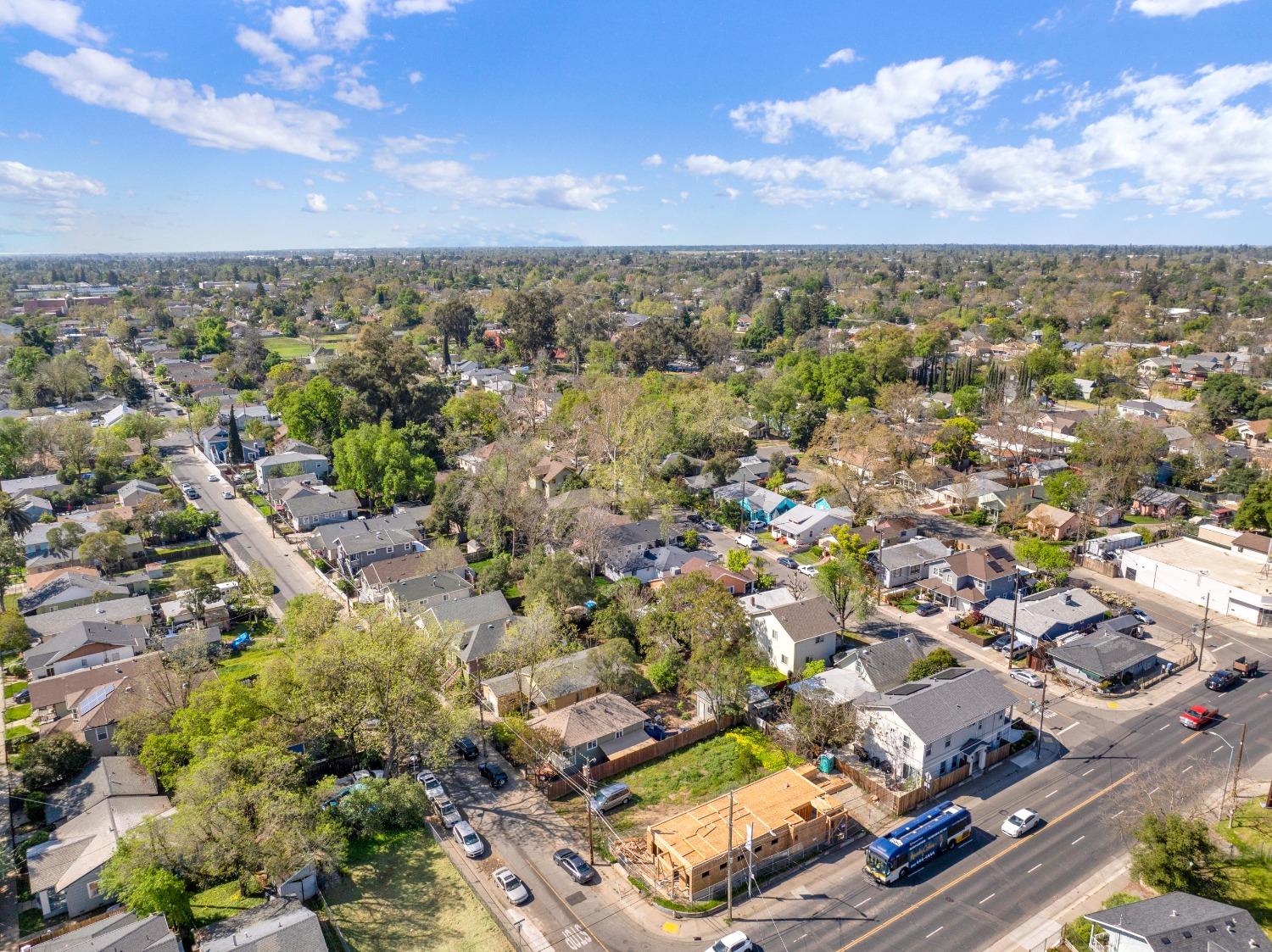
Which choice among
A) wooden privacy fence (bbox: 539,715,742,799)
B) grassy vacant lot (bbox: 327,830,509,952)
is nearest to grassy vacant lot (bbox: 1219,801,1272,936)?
wooden privacy fence (bbox: 539,715,742,799)

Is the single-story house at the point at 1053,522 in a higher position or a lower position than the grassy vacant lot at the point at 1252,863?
higher

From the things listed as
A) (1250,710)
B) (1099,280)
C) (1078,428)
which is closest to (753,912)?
(1250,710)

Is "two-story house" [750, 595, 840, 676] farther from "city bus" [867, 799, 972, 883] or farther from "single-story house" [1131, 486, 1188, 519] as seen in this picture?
"single-story house" [1131, 486, 1188, 519]

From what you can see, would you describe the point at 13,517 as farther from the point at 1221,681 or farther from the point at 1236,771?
the point at 1221,681

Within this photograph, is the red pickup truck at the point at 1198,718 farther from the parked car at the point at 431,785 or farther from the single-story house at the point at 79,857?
the single-story house at the point at 79,857

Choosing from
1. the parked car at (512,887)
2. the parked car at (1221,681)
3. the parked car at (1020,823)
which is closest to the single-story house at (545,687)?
the parked car at (512,887)

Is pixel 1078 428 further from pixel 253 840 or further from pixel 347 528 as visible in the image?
pixel 253 840

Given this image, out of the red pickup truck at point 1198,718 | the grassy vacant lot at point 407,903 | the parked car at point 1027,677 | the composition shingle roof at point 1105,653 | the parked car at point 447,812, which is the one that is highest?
the composition shingle roof at point 1105,653
